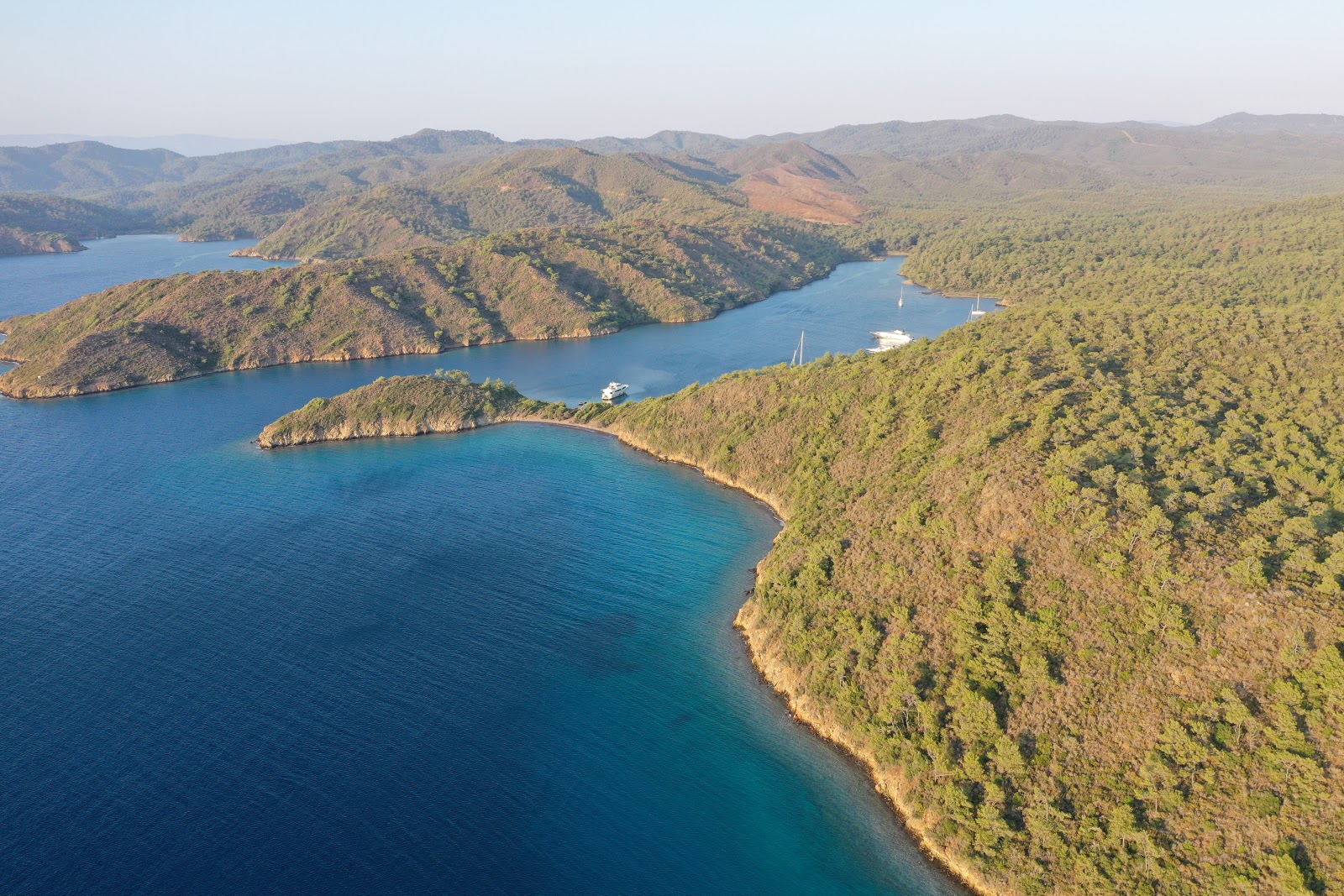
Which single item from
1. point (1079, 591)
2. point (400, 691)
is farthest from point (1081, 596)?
point (400, 691)

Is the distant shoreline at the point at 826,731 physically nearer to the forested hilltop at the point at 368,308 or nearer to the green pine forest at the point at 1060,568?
the green pine forest at the point at 1060,568

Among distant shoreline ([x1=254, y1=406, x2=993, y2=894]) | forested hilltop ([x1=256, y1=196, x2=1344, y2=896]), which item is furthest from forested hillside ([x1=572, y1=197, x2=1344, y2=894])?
distant shoreline ([x1=254, y1=406, x2=993, y2=894])

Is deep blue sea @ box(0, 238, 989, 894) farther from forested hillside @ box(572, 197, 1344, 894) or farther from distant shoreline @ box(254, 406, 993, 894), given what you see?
forested hillside @ box(572, 197, 1344, 894)

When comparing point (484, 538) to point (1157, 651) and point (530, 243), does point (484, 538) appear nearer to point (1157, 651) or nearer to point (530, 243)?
point (1157, 651)

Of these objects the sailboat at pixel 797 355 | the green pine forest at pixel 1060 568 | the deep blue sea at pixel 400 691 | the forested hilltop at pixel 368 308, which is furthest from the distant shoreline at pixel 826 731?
the forested hilltop at pixel 368 308

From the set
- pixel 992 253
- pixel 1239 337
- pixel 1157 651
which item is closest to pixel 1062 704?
pixel 1157 651
